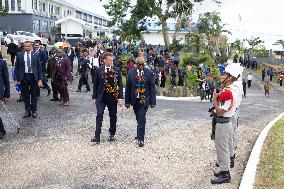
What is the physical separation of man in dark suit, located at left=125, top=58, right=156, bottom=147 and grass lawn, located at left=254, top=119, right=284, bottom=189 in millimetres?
2459

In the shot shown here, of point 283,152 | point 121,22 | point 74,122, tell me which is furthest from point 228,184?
point 121,22

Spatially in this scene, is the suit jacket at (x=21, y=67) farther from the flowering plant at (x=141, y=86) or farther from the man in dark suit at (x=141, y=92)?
the flowering plant at (x=141, y=86)

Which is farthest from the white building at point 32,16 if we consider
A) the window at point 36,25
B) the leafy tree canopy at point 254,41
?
the leafy tree canopy at point 254,41

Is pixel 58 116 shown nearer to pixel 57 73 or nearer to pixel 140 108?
pixel 57 73

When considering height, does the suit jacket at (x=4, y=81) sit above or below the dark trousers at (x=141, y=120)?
above

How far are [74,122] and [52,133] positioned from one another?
146 cm

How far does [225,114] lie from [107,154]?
2670mm

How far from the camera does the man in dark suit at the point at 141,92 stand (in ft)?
28.5

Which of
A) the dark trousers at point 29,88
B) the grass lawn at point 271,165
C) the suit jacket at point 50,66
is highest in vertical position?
the suit jacket at point 50,66

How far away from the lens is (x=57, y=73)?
13.4 metres

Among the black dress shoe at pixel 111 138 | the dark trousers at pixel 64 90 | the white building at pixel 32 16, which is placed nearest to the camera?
the black dress shoe at pixel 111 138

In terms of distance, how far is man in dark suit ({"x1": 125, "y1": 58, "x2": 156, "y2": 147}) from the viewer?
8.69 meters

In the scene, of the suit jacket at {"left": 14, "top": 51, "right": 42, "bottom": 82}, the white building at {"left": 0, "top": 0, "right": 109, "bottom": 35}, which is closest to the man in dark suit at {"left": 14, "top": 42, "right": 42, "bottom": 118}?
the suit jacket at {"left": 14, "top": 51, "right": 42, "bottom": 82}

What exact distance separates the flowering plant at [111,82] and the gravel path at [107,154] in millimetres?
1077
